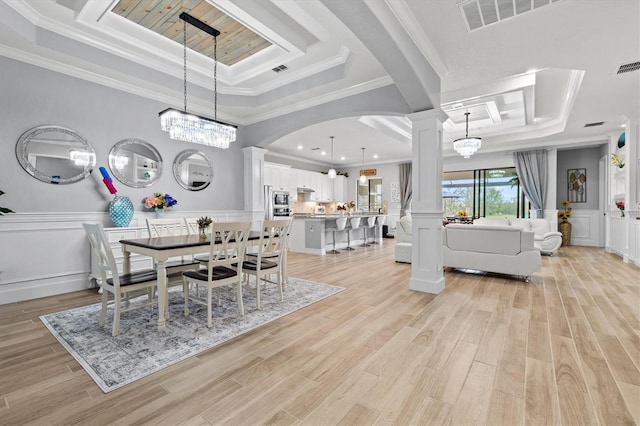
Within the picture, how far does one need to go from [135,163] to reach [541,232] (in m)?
8.69

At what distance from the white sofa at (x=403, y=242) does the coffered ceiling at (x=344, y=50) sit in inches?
95.9

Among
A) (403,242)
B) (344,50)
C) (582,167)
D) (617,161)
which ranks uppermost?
(344,50)

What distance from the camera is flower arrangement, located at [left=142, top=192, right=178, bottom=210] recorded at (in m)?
4.46

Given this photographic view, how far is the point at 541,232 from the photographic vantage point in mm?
7039

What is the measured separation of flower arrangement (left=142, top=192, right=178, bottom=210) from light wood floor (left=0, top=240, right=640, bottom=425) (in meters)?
1.66

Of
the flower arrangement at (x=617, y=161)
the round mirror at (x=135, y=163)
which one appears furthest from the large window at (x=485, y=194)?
the round mirror at (x=135, y=163)

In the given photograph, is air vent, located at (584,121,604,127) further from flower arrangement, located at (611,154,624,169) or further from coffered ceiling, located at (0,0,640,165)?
flower arrangement, located at (611,154,624,169)

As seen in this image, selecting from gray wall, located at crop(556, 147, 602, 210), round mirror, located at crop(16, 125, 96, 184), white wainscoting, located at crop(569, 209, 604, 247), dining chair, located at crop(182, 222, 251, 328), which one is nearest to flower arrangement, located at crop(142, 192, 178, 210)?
round mirror, located at crop(16, 125, 96, 184)

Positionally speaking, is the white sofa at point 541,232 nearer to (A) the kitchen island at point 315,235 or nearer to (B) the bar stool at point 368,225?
(B) the bar stool at point 368,225

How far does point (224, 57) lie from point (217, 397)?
4155 mm

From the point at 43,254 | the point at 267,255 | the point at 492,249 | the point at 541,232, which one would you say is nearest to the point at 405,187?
the point at 541,232

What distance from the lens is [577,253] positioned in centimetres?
691

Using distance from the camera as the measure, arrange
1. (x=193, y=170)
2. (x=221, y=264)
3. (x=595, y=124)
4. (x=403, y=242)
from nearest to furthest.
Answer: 1. (x=221, y=264)
2. (x=193, y=170)
3. (x=403, y=242)
4. (x=595, y=124)

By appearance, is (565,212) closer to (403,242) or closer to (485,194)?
(485,194)
